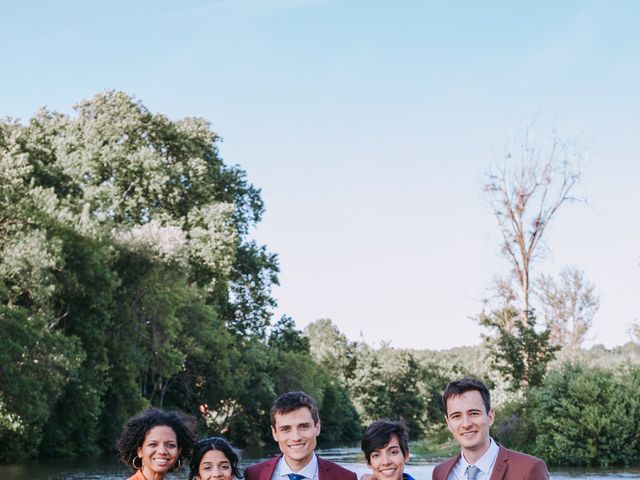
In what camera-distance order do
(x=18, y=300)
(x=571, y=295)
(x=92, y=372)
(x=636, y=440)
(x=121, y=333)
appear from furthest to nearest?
1. (x=571, y=295)
2. (x=121, y=333)
3. (x=92, y=372)
4. (x=18, y=300)
5. (x=636, y=440)

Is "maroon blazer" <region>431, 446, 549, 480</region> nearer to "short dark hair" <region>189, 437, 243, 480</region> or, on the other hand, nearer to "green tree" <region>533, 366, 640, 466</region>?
"short dark hair" <region>189, 437, 243, 480</region>

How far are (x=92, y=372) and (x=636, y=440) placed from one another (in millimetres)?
18315

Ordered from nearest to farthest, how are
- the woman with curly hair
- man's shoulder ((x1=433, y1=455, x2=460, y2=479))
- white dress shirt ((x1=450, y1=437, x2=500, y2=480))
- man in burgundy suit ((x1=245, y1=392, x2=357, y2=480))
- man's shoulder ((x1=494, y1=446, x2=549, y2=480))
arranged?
1. man's shoulder ((x1=494, y1=446, x2=549, y2=480))
2. white dress shirt ((x1=450, y1=437, x2=500, y2=480))
3. man's shoulder ((x1=433, y1=455, x2=460, y2=479))
4. man in burgundy suit ((x1=245, y1=392, x2=357, y2=480))
5. the woman with curly hair

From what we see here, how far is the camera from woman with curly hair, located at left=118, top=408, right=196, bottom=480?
652 cm

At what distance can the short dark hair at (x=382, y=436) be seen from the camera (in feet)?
20.3

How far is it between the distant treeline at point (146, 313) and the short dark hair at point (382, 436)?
59.3 ft

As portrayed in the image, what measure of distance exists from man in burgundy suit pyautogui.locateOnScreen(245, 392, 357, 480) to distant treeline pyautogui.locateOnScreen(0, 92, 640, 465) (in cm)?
1842

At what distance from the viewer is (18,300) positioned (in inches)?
1182

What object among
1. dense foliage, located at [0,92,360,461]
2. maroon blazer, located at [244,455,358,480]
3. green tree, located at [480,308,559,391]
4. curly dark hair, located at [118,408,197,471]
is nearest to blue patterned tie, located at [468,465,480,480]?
maroon blazer, located at [244,455,358,480]

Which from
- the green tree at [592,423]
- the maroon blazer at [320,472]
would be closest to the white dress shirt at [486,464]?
the maroon blazer at [320,472]

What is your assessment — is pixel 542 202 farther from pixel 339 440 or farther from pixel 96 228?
pixel 339 440

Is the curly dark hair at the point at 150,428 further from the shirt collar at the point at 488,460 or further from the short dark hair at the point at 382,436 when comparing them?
the shirt collar at the point at 488,460

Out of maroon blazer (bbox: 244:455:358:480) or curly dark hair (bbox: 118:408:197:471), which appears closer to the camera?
maroon blazer (bbox: 244:455:358:480)

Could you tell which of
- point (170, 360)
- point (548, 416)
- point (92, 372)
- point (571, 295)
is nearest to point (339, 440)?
point (571, 295)
